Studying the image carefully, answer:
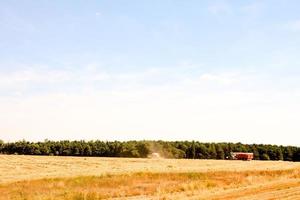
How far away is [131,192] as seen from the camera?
34969 millimetres

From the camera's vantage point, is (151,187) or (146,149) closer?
(151,187)

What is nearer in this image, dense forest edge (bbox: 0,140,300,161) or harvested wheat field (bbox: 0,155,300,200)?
harvested wheat field (bbox: 0,155,300,200)

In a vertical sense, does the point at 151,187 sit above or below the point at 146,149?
below

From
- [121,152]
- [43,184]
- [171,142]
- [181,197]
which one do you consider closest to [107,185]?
[43,184]

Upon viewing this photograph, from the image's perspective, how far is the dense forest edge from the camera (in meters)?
138

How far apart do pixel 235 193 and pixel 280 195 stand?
7.67 feet

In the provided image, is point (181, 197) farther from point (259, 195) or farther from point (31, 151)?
point (31, 151)

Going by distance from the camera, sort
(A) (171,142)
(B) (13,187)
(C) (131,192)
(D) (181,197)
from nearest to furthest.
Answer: (D) (181,197) → (C) (131,192) → (B) (13,187) → (A) (171,142)

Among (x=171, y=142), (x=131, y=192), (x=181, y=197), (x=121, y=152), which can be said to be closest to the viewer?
(x=181, y=197)

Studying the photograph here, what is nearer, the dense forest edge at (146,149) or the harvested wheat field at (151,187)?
the harvested wheat field at (151,187)

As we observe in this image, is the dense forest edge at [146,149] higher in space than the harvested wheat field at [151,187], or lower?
higher

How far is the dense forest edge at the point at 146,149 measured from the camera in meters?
138

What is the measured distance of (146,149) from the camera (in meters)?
135

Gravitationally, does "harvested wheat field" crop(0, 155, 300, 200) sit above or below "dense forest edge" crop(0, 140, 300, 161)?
below
